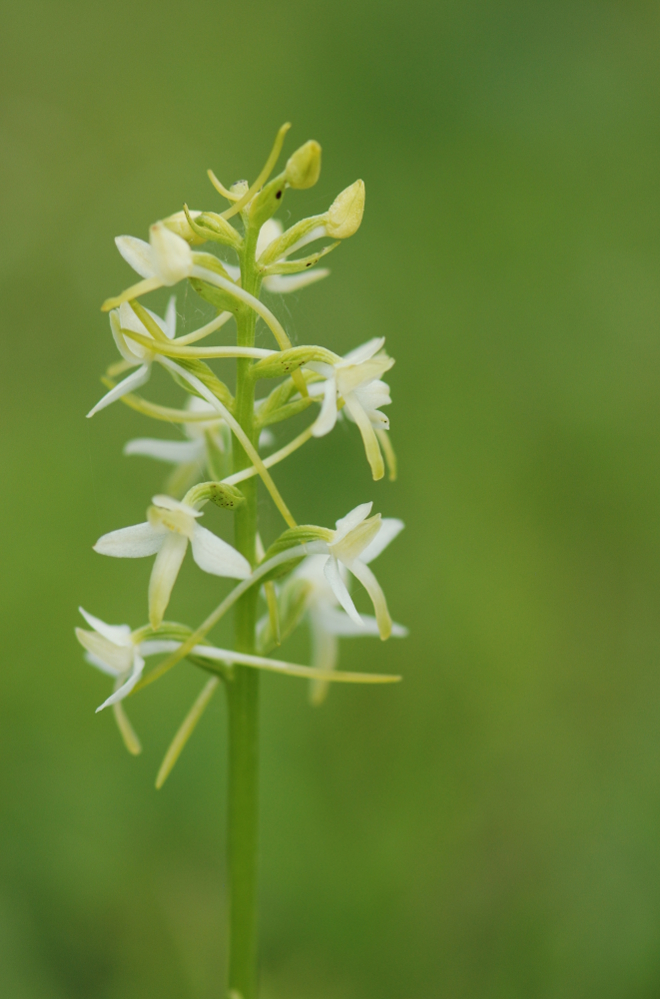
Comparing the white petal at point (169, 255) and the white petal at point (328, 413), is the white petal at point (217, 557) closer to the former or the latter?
the white petal at point (328, 413)

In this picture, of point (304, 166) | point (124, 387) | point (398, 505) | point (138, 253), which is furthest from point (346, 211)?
point (398, 505)

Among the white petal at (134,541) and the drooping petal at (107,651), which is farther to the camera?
the drooping petal at (107,651)

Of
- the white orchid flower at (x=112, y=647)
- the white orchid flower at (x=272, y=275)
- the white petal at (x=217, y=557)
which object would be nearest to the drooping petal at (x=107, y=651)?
the white orchid flower at (x=112, y=647)

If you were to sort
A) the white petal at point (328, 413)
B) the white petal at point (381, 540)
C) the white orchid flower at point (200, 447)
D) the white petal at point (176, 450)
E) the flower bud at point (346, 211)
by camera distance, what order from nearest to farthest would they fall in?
the white petal at point (328, 413), the flower bud at point (346, 211), the white petal at point (381, 540), the white orchid flower at point (200, 447), the white petal at point (176, 450)

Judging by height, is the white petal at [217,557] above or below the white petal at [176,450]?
below

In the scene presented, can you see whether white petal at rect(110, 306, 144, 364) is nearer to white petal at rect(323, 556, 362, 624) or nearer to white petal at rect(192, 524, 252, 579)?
white petal at rect(192, 524, 252, 579)

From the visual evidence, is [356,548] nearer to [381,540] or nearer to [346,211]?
[381,540]

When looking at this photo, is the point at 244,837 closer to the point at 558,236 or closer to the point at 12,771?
the point at 12,771
